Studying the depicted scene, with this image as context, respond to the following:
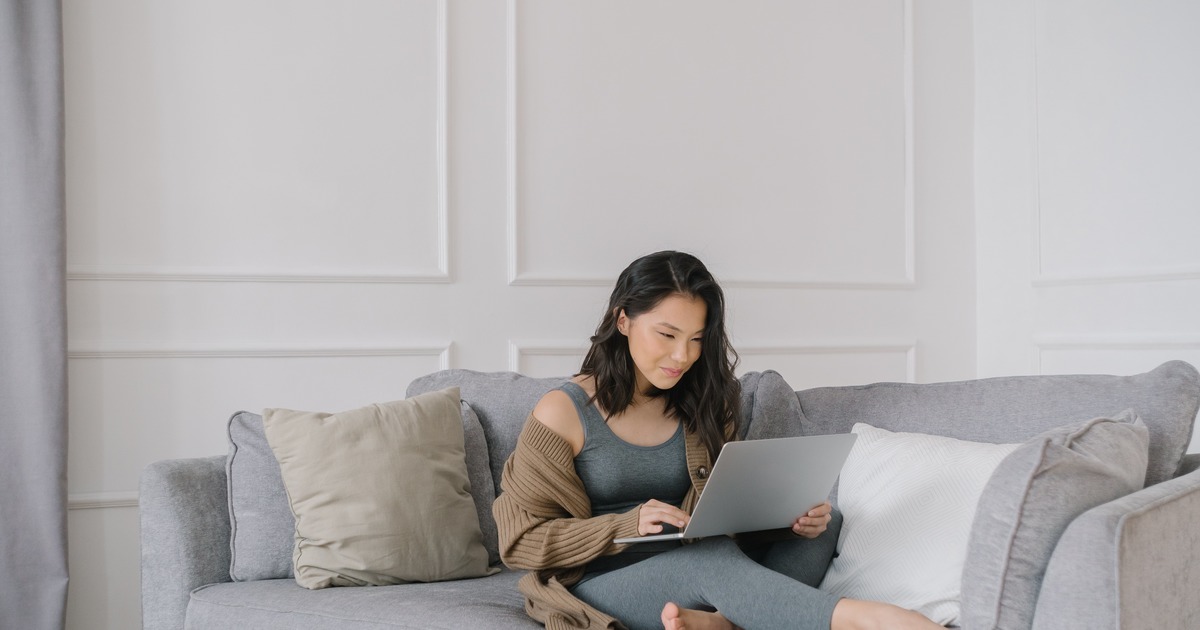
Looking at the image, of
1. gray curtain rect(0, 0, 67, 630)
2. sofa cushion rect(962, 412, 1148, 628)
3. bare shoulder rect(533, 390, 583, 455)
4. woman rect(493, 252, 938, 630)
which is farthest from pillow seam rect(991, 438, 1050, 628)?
gray curtain rect(0, 0, 67, 630)

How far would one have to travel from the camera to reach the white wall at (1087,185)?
288 cm

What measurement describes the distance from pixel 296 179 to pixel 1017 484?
6.66 ft

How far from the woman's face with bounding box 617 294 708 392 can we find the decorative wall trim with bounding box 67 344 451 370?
1.04 meters

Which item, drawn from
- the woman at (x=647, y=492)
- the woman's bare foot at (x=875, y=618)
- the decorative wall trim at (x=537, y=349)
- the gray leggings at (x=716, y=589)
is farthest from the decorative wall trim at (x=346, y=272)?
the woman's bare foot at (x=875, y=618)

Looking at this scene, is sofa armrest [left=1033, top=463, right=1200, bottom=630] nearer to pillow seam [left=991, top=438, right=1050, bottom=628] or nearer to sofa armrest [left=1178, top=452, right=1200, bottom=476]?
pillow seam [left=991, top=438, right=1050, bottom=628]

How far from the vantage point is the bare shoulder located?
6.40ft

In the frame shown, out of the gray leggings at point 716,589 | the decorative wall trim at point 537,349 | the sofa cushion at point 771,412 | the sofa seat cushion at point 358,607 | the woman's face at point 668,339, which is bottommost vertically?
the sofa seat cushion at point 358,607

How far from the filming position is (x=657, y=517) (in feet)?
5.57

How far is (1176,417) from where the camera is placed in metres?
1.89

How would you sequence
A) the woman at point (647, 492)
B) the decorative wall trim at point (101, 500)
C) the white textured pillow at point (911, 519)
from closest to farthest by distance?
the woman at point (647, 492), the white textured pillow at point (911, 519), the decorative wall trim at point (101, 500)

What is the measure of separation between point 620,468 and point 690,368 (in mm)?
280

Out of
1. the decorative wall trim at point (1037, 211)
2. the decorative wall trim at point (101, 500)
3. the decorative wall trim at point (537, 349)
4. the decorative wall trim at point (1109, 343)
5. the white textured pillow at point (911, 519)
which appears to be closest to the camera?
the white textured pillow at point (911, 519)

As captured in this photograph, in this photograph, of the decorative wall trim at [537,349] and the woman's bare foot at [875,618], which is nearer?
the woman's bare foot at [875,618]

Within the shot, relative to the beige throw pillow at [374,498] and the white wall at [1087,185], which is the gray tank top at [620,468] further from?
the white wall at [1087,185]
